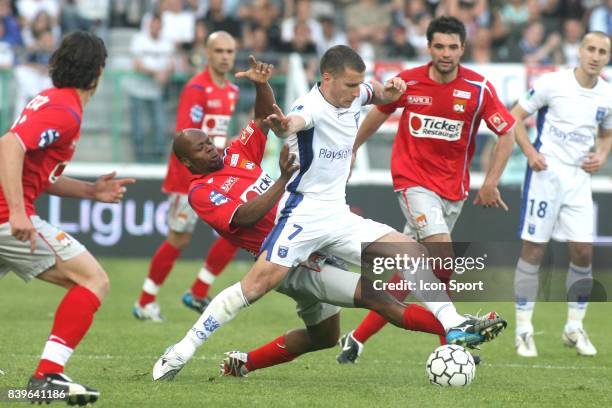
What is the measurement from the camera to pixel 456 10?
1958cm

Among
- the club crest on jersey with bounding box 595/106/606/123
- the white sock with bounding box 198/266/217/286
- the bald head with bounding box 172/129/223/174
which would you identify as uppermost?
the club crest on jersey with bounding box 595/106/606/123

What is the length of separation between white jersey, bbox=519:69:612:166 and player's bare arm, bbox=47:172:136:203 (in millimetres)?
4522

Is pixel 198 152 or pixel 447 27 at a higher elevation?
pixel 447 27

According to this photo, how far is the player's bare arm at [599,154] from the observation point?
10.5 meters

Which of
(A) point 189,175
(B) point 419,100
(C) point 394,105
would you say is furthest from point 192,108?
(B) point 419,100

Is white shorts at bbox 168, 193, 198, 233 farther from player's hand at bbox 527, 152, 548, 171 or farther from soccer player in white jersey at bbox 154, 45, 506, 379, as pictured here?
soccer player in white jersey at bbox 154, 45, 506, 379

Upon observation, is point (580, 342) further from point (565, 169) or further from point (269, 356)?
point (269, 356)

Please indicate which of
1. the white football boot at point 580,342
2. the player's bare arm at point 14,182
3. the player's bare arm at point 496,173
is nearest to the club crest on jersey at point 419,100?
the player's bare arm at point 496,173

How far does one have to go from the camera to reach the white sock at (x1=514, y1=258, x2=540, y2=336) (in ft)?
33.9

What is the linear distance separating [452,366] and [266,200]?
5.63 ft

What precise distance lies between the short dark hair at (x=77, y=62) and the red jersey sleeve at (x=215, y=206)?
1.36m

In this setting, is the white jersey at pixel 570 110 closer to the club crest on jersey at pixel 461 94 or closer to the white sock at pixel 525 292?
the white sock at pixel 525 292

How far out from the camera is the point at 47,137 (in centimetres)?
681

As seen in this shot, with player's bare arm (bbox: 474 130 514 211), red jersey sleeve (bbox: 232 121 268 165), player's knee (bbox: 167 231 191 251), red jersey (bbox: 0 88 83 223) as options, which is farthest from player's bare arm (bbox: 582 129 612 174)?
red jersey (bbox: 0 88 83 223)
